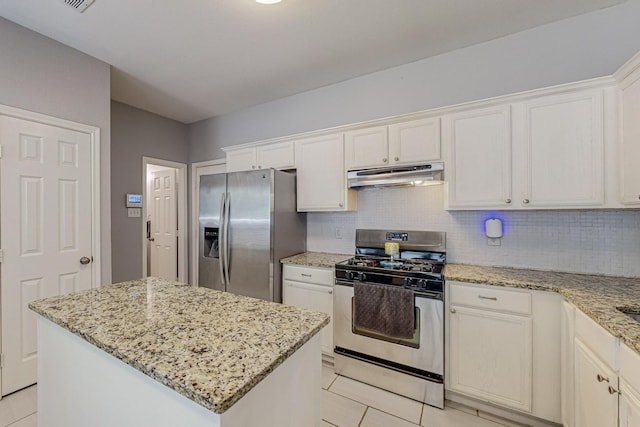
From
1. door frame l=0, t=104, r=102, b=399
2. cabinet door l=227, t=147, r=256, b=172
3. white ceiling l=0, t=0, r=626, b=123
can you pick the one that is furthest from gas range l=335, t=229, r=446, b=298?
door frame l=0, t=104, r=102, b=399

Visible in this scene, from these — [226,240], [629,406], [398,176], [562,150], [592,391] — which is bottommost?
[592,391]

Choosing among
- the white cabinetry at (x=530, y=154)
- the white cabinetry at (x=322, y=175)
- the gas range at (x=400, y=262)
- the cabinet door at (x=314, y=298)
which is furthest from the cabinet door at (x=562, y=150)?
the cabinet door at (x=314, y=298)

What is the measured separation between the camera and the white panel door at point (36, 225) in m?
2.02

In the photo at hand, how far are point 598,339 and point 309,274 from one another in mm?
1884

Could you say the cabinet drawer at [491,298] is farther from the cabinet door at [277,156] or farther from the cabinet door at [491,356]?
the cabinet door at [277,156]

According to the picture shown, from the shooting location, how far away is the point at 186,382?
688mm

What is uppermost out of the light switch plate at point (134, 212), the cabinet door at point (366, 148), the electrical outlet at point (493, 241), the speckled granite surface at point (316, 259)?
the cabinet door at point (366, 148)

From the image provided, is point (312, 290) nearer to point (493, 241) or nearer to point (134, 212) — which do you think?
point (493, 241)

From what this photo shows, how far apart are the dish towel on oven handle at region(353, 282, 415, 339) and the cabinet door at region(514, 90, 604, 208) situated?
3.68 ft

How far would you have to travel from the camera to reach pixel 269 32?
7.01ft

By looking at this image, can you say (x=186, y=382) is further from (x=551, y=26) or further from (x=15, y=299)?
(x=551, y=26)

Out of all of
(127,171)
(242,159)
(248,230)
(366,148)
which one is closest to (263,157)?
(242,159)

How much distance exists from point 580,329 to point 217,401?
5.98 feet

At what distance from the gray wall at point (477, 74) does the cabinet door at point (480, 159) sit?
40cm
